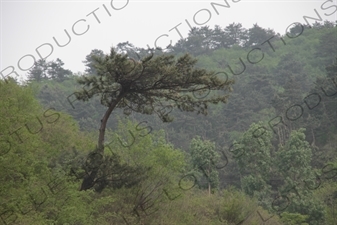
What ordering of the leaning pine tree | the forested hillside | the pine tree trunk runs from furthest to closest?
Result: the pine tree trunk < the leaning pine tree < the forested hillside

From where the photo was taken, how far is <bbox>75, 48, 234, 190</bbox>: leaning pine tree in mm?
14047

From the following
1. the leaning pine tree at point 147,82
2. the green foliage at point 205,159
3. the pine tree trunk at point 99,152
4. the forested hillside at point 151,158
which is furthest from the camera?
the green foliage at point 205,159

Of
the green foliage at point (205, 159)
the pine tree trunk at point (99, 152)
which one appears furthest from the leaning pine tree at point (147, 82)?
the green foliage at point (205, 159)

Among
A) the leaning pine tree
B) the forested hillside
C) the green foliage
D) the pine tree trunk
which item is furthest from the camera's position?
the green foliage

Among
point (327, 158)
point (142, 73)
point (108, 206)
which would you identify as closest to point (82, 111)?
point (327, 158)

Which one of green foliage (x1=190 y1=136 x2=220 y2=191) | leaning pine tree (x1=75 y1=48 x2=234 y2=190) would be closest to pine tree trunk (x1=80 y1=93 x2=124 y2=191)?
leaning pine tree (x1=75 y1=48 x2=234 y2=190)

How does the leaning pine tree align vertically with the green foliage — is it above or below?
above

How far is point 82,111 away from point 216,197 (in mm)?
28441

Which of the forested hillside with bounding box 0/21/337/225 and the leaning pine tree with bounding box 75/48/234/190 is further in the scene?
the leaning pine tree with bounding box 75/48/234/190

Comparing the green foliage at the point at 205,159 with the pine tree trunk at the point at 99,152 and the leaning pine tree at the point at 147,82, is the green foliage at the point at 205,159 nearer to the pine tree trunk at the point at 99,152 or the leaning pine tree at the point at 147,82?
the leaning pine tree at the point at 147,82

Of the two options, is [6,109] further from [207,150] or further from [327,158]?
[327,158]

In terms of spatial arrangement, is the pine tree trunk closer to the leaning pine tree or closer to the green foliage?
the leaning pine tree

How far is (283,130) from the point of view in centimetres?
4725

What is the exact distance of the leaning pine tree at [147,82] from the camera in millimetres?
14047
